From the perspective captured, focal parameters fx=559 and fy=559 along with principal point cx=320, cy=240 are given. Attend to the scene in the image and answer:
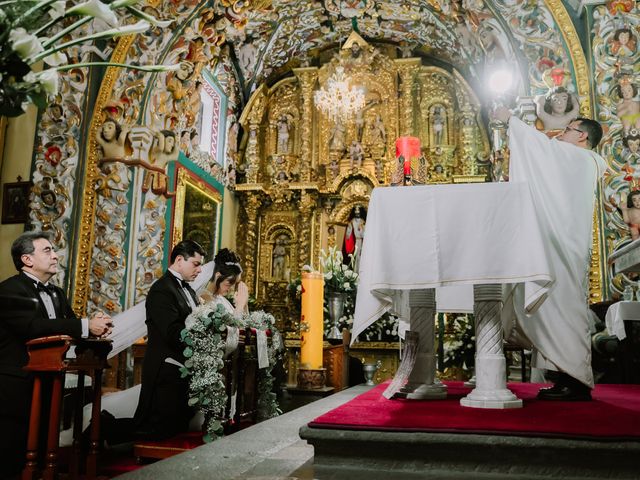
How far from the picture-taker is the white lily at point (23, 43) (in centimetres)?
131

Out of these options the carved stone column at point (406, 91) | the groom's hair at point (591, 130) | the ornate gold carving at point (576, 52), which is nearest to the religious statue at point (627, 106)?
the ornate gold carving at point (576, 52)

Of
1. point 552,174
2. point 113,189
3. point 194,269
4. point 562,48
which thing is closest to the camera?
point 552,174

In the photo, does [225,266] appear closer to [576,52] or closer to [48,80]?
[48,80]

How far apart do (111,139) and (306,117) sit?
5264 mm

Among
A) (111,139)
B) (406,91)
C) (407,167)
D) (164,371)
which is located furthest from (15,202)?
(406,91)

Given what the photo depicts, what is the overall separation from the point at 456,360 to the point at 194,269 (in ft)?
13.9

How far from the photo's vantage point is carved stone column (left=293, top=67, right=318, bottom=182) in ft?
38.9

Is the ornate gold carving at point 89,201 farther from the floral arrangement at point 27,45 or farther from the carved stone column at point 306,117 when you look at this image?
the floral arrangement at point 27,45

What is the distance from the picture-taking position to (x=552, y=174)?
313 centimetres

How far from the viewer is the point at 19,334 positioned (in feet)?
10.4

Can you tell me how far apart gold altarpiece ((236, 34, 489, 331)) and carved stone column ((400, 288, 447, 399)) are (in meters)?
8.05

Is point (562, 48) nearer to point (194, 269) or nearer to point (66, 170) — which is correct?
point (194, 269)

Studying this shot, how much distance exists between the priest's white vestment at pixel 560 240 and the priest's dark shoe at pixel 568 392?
13 centimetres

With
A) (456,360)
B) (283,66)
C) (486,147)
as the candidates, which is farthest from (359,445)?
(283,66)
